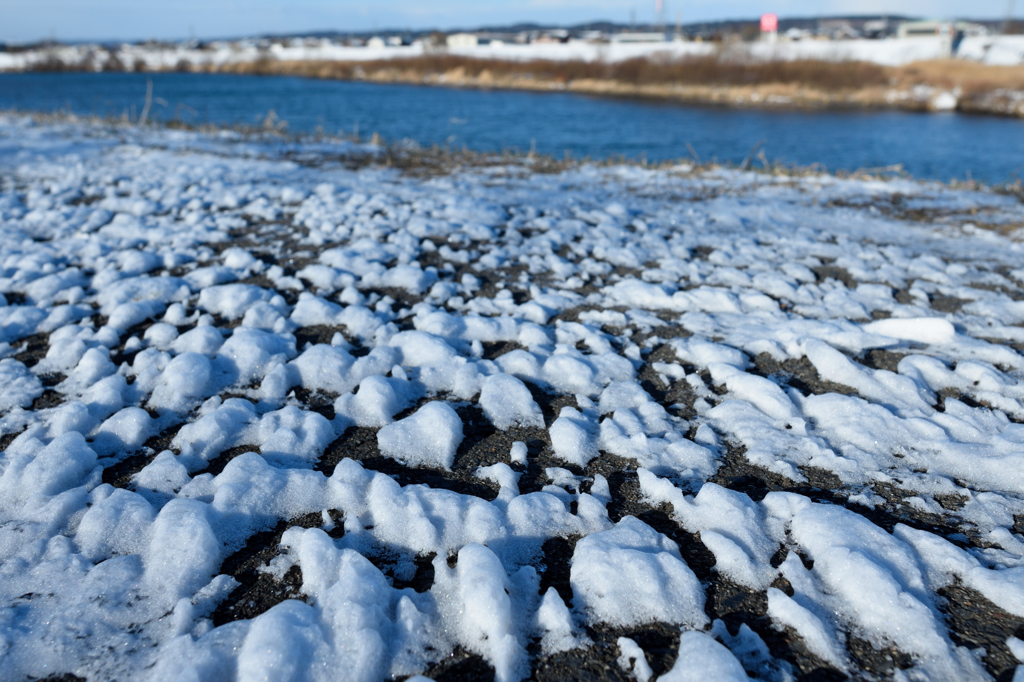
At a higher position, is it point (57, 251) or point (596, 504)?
point (57, 251)

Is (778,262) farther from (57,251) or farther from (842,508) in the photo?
(57,251)

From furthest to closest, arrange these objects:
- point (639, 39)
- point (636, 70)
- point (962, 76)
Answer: point (639, 39) < point (636, 70) < point (962, 76)

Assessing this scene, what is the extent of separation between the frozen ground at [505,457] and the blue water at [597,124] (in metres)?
7.22

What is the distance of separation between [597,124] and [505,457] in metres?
17.6

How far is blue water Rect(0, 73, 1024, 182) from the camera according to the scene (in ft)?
42.1

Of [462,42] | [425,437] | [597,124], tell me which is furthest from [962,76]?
[462,42]

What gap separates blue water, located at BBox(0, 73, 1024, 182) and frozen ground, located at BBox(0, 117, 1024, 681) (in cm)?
722

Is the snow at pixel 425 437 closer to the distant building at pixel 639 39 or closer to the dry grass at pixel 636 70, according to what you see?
the dry grass at pixel 636 70

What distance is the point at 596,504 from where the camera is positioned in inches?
72.1

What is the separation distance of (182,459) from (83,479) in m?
0.29

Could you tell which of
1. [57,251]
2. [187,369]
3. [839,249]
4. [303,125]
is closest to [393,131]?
[303,125]

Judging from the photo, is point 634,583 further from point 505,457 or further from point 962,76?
point 962,76

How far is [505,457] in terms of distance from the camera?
2.11 meters

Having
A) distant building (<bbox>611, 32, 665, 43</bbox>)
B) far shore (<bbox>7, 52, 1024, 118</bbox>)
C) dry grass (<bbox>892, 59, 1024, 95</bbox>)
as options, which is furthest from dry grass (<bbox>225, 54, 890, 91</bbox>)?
distant building (<bbox>611, 32, 665, 43</bbox>)
